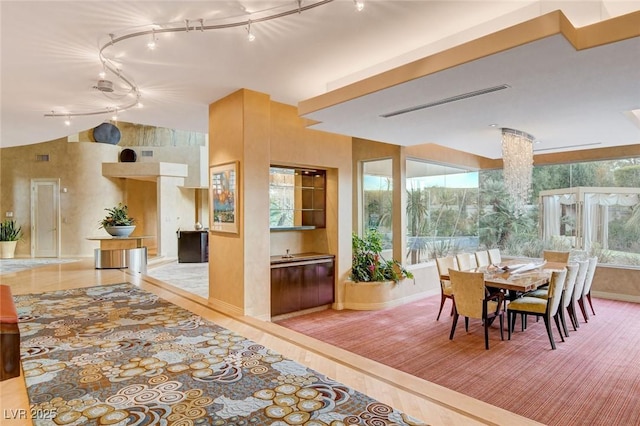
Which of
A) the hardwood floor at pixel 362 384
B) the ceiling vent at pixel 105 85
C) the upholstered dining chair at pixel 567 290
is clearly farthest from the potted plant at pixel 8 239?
the upholstered dining chair at pixel 567 290

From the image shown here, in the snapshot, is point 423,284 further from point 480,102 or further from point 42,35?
point 42,35

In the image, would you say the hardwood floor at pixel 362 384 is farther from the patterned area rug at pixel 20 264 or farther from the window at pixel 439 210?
the patterned area rug at pixel 20 264

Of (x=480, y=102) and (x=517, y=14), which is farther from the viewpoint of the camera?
(x=480, y=102)

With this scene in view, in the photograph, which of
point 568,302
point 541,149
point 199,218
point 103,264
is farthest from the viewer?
point 199,218

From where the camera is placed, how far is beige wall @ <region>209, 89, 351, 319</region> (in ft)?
16.6

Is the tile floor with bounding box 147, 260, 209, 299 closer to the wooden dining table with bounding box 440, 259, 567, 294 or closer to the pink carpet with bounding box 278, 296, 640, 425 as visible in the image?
the pink carpet with bounding box 278, 296, 640, 425

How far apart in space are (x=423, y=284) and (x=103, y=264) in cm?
726

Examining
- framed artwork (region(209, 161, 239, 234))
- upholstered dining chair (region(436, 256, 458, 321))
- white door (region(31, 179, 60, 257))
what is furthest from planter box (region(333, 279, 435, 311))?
white door (region(31, 179, 60, 257))

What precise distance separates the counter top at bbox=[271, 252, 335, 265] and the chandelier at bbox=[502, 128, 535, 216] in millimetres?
3137

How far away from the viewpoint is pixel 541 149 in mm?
7379

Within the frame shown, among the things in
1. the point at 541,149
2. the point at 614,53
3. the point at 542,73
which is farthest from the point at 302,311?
the point at 541,149

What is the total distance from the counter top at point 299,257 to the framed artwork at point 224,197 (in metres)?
0.93

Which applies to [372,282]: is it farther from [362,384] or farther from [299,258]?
[362,384]

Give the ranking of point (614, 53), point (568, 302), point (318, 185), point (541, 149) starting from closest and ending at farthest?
point (614, 53), point (568, 302), point (318, 185), point (541, 149)
